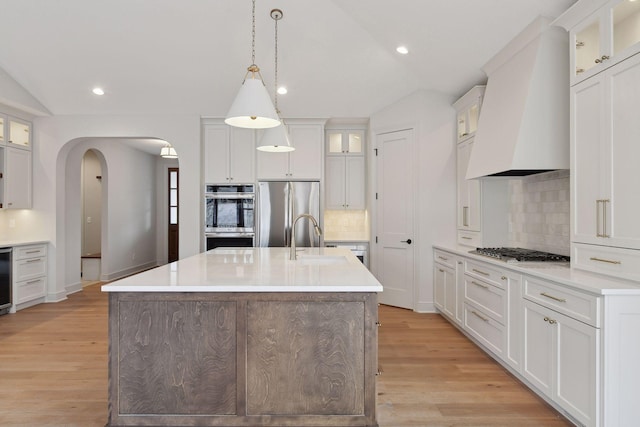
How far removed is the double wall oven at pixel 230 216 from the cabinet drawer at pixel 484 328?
2.96m

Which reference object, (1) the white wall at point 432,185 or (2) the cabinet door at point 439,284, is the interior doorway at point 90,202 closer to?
(1) the white wall at point 432,185

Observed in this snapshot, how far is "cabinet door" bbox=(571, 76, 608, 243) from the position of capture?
8.04 ft

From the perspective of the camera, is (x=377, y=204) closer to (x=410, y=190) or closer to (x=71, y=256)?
(x=410, y=190)

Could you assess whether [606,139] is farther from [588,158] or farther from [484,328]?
[484,328]

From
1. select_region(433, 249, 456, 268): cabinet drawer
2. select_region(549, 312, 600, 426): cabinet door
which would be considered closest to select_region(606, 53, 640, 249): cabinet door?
select_region(549, 312, 600, 426): cabinet door

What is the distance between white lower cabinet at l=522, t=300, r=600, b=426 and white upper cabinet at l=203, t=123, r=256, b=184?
3.96 meters

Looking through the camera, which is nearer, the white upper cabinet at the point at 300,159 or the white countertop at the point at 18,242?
the white countertop at the point at 18,242

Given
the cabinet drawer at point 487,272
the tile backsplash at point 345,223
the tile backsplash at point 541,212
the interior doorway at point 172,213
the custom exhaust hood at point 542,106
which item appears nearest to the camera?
the custom exhaust hood at point 542,106

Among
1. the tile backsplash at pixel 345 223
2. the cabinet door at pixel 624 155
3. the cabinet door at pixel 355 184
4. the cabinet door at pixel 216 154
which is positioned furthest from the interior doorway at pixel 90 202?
the cabinet door at pixel 624 155

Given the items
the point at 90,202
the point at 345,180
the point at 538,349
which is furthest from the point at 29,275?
the point at 538,349

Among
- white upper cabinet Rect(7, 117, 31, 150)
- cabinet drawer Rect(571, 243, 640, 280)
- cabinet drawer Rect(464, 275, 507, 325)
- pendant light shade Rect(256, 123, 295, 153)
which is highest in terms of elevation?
white upper cabinet Rect(7, 117, 31, 150)

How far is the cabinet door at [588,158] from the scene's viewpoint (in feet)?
8.04

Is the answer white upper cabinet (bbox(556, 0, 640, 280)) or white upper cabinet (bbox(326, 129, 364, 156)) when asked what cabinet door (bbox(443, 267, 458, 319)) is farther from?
white upper cabinet (bbox(326, 129, 364, 156))

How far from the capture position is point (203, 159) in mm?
5684
